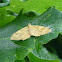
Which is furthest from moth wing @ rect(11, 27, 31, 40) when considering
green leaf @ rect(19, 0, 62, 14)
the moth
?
green leaf @ rect(19, 0, 62, 14)

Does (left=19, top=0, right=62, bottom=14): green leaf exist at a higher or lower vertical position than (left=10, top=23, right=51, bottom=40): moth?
lower

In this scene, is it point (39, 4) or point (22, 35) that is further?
point (39, 4)

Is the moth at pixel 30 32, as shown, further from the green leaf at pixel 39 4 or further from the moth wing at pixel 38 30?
the green leaf at pixel 39 4

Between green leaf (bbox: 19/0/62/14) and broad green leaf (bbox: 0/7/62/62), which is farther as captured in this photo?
green leaf (bbox: 19/0/62/14)

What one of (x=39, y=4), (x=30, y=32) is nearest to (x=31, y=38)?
(x=30, y=32)

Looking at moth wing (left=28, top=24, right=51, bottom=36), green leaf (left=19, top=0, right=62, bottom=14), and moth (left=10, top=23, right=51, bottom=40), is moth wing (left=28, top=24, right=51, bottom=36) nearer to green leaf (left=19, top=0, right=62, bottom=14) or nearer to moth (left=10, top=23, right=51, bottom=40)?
moth (left=10, top=23, right=51, bottom=40)

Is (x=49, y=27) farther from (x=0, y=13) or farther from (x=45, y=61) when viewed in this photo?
(x=0, y=13)

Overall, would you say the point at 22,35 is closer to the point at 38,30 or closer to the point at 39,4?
the point at 38,30

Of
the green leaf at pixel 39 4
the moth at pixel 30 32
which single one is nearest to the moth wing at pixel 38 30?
the moth at pixel 30 32

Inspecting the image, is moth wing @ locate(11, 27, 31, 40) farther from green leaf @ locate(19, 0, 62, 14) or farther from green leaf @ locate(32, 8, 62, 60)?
green leaf @ locate(19, 0, 62, 14)

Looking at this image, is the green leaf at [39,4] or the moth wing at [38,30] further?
the green leaf at [39,4]

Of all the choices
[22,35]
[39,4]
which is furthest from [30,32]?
[39,4]

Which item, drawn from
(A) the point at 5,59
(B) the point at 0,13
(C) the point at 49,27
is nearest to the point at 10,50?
(A) the point at 5,59
